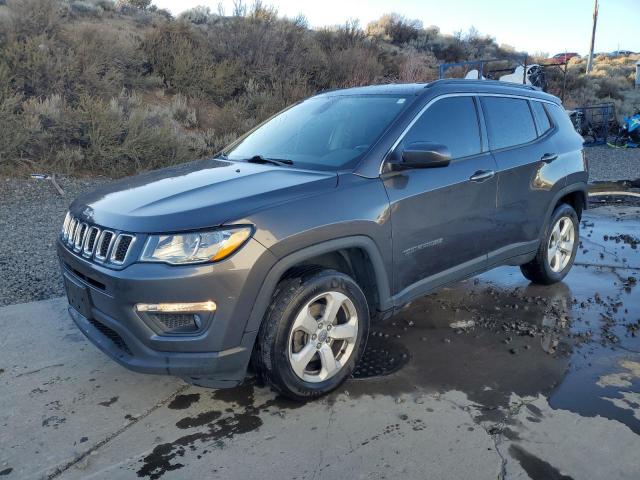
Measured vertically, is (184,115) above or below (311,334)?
above

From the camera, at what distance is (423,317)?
4777 mm

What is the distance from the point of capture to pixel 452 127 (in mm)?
4242

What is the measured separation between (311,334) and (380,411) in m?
0.60

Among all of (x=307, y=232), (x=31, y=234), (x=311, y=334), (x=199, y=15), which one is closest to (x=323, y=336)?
(x=311, y=334)

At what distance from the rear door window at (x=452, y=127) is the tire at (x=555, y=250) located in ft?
4.48

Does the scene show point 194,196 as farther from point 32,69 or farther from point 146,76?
point 146,76

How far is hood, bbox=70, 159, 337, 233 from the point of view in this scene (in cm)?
300

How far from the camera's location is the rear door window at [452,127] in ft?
13.1

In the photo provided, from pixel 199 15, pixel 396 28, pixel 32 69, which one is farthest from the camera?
pixel 396 28

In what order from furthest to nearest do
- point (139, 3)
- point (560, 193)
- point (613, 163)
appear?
point (139, 3), point (613, 163), point (560, 193)

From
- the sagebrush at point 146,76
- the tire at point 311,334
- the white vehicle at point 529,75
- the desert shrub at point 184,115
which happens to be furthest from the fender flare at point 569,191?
the white vehicle at point 529,75

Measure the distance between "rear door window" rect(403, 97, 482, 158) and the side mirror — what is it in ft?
0.63

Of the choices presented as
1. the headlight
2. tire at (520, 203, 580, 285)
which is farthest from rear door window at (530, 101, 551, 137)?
the headlight

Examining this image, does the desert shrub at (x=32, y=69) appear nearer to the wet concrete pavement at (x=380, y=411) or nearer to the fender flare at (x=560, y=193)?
the wet concrete pavement at (x=380, y=411)
